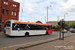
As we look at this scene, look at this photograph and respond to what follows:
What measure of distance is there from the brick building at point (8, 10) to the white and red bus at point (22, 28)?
33.0 feet

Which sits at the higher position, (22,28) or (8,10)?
(8,10)

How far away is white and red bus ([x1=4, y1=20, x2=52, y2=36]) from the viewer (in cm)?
1345

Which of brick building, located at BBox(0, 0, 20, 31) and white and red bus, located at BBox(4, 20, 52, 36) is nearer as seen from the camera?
white and red bus, located at BBox(4, 20, 52, 36)

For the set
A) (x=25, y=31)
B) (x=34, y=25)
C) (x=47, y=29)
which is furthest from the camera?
(x=47, y=29)

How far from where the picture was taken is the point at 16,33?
13789mm

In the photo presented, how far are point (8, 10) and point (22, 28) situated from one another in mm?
14154

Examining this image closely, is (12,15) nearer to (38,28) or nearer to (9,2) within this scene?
(9,2)

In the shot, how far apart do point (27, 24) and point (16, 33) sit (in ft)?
9.37

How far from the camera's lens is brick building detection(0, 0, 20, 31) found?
24219 millimetres

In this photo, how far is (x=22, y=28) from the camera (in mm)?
14664

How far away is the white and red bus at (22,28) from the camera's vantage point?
44.1 feet

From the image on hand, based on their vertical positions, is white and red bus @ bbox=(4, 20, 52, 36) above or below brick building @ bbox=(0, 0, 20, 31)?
below

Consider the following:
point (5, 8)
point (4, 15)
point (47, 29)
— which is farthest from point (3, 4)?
point (47, 29)

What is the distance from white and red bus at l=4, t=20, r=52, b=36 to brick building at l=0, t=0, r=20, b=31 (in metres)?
10.0
